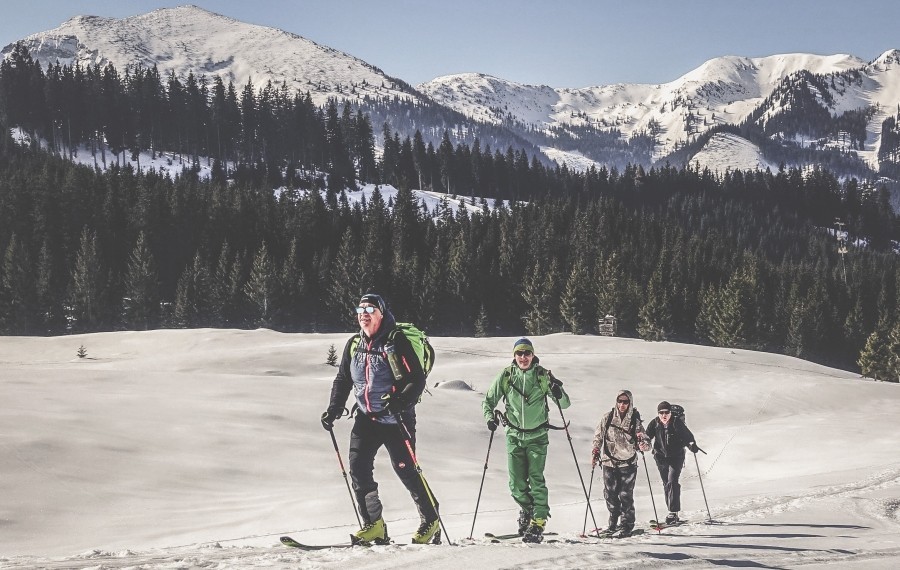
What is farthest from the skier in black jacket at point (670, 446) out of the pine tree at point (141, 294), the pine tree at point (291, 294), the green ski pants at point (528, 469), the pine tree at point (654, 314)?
the pine tree at point (654, 314)

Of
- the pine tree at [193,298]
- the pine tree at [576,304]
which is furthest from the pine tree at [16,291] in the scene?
the pine tree at [576,304]

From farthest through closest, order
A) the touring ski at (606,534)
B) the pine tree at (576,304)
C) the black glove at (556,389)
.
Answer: the pine tree at (576,304)
the touring ski at (606,534)
the black glove at (556,389)

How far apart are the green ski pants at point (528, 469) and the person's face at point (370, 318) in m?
2.84

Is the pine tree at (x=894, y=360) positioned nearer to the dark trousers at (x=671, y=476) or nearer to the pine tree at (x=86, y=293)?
the dark trousers at (x=671, y=476)

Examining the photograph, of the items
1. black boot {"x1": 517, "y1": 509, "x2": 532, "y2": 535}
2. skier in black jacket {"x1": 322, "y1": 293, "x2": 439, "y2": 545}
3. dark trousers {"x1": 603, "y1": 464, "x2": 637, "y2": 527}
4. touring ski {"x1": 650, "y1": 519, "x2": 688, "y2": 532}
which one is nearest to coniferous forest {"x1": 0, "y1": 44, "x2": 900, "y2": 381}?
touring ski {"x1": 650, "y1": 519, "x2": 688, "y2": 532}

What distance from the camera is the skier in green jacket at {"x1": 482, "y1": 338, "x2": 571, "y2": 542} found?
866 cm

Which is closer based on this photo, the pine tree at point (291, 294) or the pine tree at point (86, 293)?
the pine tree at point (86, 293)

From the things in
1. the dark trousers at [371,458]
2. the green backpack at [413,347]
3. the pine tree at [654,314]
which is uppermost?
the green backpack at [413,347]

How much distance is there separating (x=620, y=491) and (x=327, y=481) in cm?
654

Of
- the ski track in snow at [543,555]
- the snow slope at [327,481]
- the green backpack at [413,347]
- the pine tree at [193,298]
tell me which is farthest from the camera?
the pine tree at [193,298]

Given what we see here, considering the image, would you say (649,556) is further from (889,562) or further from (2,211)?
(2,211)

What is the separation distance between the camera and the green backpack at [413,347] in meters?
7.02

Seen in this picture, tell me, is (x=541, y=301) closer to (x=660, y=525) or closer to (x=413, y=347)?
(x=660, y=525)

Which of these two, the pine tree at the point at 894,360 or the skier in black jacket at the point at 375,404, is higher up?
the skier in black jacket at the point at 375,404
